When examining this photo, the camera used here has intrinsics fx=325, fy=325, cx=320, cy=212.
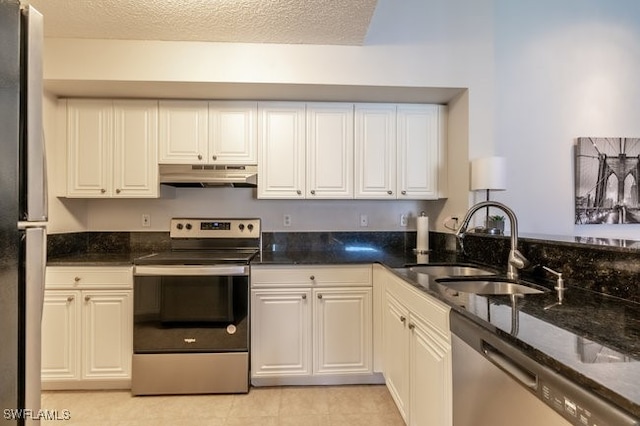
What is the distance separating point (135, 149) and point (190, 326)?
141 centimetres

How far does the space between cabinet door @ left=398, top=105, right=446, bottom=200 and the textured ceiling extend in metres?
0.74

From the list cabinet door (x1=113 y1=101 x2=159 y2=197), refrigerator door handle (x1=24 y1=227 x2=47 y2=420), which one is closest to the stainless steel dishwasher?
refrigerator door handle (x1=24 y1=227 x2=47 y2=420)

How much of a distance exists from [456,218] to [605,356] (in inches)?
72.3

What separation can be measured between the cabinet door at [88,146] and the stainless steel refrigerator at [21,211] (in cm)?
165

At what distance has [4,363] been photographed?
912 millimetres

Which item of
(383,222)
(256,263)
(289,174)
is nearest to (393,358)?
(256,263)

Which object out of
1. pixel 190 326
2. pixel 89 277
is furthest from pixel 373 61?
pixel 89 277

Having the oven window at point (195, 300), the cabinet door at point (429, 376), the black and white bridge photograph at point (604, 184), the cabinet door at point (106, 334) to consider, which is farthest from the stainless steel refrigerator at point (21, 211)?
the black and white bridge photograph at point (604, 184)

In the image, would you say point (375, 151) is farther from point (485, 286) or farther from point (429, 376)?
point (429, 376)

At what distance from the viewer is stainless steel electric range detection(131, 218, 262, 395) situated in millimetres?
2164

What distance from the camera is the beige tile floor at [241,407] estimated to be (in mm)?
1948

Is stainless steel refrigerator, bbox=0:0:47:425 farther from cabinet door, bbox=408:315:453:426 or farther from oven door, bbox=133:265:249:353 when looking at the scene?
cabinet door, bbox=408:315:453:426

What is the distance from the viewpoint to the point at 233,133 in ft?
8.34

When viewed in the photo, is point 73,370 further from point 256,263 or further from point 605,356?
point 605,356
